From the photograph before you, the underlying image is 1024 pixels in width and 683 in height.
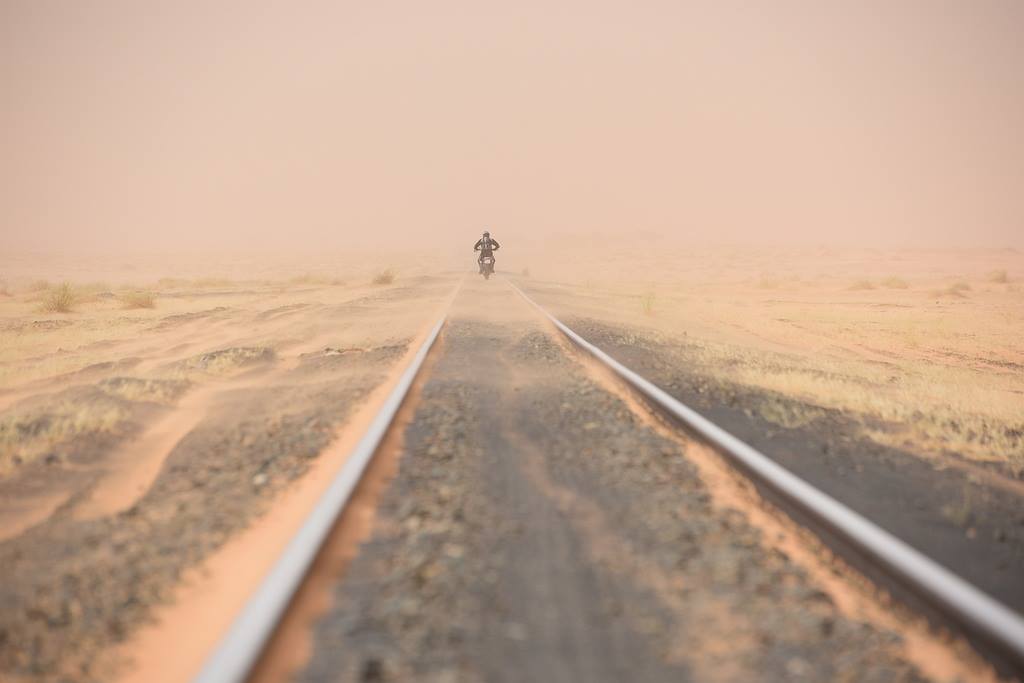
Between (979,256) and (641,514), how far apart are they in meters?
63.3

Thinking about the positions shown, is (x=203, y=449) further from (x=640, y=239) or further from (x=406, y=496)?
(x=640, y=239)

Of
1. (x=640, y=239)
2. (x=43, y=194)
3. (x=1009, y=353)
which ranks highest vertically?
(x=43, y=194)

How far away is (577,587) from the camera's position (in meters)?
2.04

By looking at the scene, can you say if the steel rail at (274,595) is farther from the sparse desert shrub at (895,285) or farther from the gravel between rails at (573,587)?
the sparse desert shrub at (895,285)

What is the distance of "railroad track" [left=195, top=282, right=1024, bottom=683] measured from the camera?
4.97 ft

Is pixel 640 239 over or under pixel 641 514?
over

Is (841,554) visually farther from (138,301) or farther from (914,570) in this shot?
(138,301)

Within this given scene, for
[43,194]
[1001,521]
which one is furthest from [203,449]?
[43,194]

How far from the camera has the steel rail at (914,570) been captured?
61.7 inches


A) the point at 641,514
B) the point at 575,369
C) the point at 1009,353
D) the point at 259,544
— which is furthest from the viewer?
the point at 1009,353

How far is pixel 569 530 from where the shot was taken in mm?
2510

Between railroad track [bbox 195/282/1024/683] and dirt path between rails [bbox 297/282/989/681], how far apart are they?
136mm

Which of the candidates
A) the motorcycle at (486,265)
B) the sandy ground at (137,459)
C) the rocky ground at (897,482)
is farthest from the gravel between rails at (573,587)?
the motorcycle at (486,265)

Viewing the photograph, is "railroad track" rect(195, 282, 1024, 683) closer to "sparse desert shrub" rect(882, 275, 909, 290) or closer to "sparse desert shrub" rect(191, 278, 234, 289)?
"sparse desert shrub" rect(191, 278, 234, 289)
